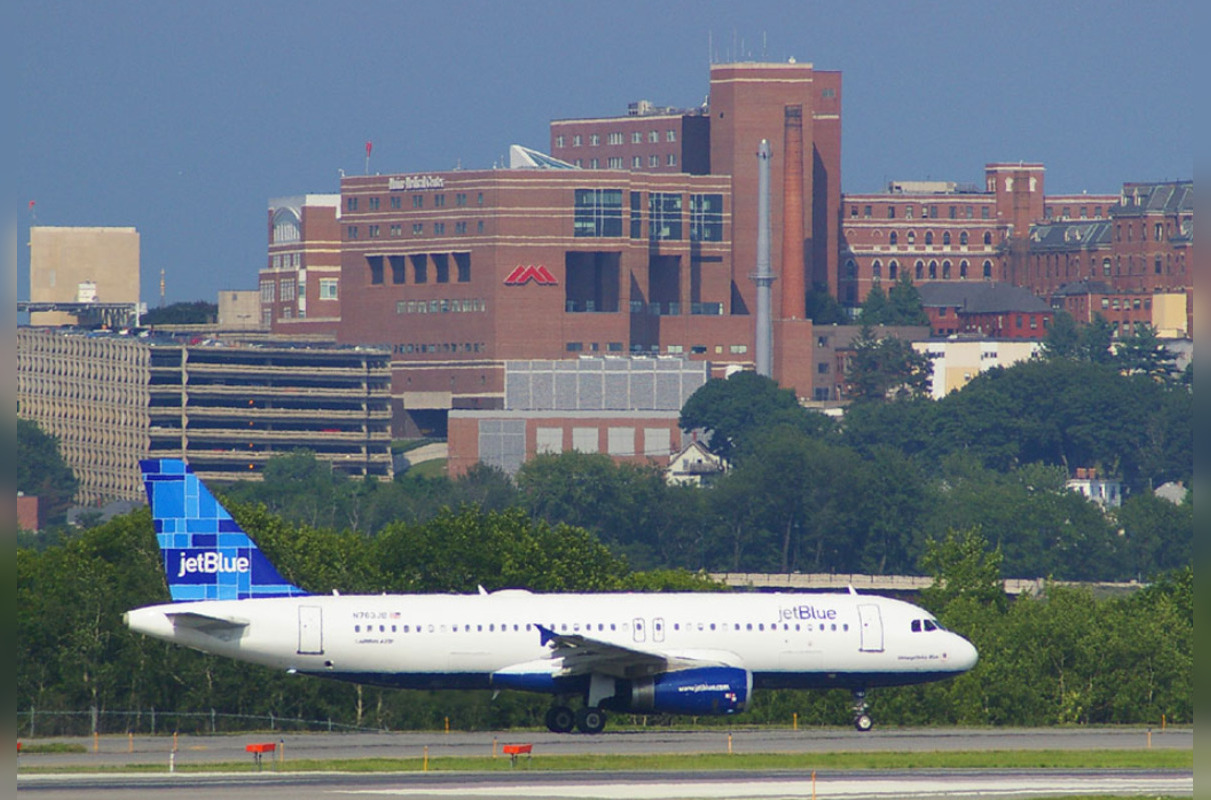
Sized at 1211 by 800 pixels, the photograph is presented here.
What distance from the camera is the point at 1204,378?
41250 millimetres

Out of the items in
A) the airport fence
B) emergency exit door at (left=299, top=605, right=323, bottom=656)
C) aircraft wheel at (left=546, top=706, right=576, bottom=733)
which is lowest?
the airport fence

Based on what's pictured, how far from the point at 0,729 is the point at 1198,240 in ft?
69.3

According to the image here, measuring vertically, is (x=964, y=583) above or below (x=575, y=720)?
above

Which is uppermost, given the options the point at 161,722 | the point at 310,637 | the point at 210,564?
the point at 210,564

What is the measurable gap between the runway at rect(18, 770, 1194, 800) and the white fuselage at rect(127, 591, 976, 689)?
980 centimetres

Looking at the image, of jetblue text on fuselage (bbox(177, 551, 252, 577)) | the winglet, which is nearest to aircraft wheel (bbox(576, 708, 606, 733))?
the winglet

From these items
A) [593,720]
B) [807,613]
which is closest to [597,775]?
[593,720]

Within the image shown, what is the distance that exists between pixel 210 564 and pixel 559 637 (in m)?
13.4

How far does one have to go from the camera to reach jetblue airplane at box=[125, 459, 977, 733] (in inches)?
3196

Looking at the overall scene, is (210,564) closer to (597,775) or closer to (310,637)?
(310,637)

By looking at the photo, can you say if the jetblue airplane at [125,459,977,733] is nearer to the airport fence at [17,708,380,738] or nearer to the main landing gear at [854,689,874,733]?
the main landing gear at [854,689,874,733]

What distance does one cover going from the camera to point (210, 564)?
84.6 metres

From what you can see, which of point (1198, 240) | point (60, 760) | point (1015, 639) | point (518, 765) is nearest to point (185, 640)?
point (60, 760)

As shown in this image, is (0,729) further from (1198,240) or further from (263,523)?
(263,523)
